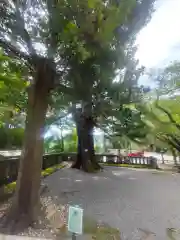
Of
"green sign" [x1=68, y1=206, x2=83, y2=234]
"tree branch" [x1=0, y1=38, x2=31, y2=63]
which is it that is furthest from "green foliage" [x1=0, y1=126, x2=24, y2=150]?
"green sign" [x1=68, y1=206, x2=83, y2=234]

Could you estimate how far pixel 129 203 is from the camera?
604 centimetres

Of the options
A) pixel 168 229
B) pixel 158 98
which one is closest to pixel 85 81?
pixel 168 229

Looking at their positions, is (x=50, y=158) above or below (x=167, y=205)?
above

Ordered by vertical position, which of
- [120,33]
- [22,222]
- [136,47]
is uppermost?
[136,47]

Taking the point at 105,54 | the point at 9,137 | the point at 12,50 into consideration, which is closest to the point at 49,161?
the point at 9,137

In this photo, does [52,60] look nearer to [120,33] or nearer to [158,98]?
[120,33]

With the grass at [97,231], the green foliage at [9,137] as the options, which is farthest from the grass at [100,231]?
the green foliage at [9,137]

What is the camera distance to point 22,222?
3.89 metres

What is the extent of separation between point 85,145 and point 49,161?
2.55 meters

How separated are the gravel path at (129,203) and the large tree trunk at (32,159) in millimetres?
1728

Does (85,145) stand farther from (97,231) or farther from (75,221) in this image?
(75,221)

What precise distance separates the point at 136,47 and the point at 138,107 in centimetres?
310

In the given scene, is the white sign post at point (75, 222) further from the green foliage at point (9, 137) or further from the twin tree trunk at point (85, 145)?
the green foliage at point (9, 137)

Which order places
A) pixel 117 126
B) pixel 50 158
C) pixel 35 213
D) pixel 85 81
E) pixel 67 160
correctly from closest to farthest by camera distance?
pixel 35 213, pixel 85 81, pixel 117 126, pixel 50 158, pixel 67 160
